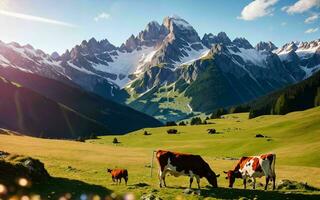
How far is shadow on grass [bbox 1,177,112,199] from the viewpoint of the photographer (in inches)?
1280

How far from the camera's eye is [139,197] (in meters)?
32.2

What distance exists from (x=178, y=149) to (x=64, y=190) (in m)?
89.1

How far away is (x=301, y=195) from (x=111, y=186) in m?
16.1

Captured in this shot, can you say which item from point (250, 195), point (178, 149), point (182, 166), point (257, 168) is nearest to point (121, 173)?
point (182, 166)

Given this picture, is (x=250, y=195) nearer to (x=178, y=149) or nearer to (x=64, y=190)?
(x=64, y=190)

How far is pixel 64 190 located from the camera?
34.3 m

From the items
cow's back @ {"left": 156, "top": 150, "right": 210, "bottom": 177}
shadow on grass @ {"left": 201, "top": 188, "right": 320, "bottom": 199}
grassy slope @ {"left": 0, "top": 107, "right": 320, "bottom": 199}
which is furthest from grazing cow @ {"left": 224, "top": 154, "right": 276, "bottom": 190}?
cow's back @ {"left": 156, "top": 150, "right": 210, "bottom": 177}

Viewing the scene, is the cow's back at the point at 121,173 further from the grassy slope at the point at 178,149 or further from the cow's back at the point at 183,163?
the cow's back at the point at 183,163

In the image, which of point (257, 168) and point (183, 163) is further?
point (257, 168)

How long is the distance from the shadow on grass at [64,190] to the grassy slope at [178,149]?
174 cm

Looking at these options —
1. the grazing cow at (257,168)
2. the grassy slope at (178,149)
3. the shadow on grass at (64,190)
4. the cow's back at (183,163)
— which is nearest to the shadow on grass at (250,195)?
the grassy slope at (178,149)

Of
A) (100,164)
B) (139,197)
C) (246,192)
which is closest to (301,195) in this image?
(246,192)

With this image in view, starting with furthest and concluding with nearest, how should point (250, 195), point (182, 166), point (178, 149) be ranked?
point (178, 149) → point (182, 166) → point (250, 195)

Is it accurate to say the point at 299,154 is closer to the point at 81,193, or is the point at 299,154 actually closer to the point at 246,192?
the point at 246,192
